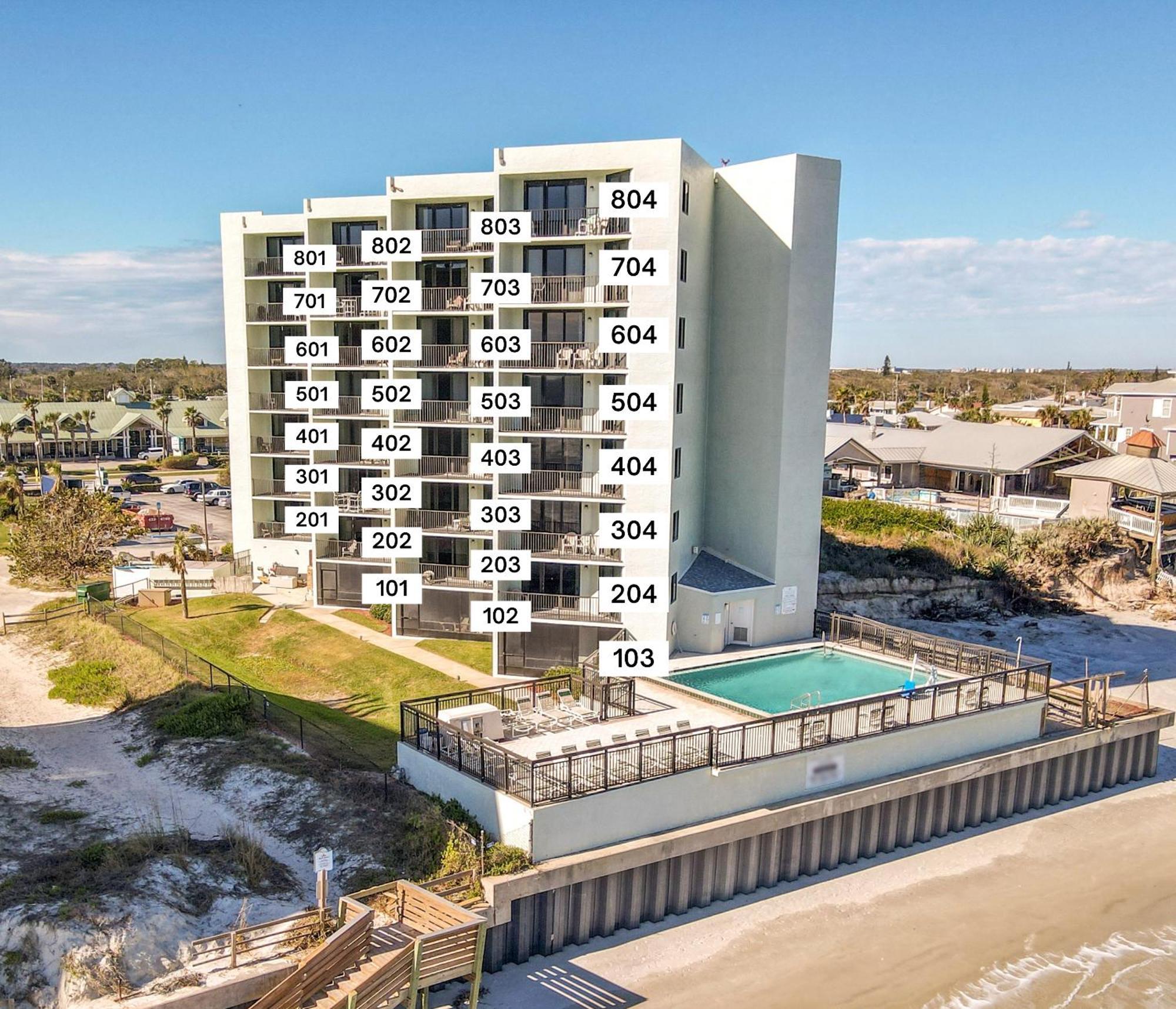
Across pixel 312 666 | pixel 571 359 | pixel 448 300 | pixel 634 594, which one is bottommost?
pixel 312 666

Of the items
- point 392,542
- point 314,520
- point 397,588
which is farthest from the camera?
point 314,520

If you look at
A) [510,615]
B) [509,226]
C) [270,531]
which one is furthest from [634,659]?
[270,531]

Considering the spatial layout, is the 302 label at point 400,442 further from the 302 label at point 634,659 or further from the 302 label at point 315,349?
the 302 label at point 634,659

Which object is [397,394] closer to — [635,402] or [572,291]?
[572,291]

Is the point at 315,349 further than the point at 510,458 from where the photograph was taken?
Yes

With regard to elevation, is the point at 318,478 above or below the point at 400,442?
below

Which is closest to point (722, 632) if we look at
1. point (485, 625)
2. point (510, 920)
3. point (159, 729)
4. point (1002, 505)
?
point (485, 625)

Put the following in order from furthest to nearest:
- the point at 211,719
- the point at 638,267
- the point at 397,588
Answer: the point at 397,588 < the point at 638,267 < the point at 211,719
